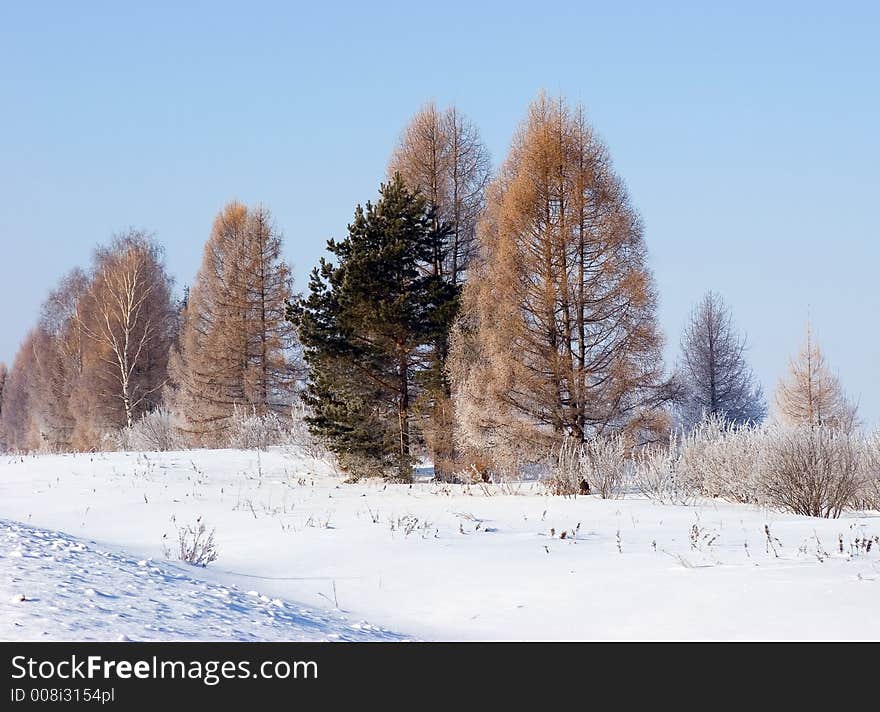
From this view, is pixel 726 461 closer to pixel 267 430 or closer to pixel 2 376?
pixel 267 430

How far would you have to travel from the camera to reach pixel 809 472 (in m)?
13.3

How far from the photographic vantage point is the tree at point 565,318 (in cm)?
1845

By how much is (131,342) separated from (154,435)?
9.42 meters

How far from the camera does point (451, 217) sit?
25.0m

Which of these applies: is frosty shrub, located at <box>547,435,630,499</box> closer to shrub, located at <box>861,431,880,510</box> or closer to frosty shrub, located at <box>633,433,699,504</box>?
frosty shrub, located at <box>633,433,699,504</box>

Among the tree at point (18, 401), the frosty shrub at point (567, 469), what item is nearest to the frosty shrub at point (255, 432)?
the frosty shrub at point (567, 469)

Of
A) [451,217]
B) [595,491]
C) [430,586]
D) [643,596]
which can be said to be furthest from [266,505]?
[451,217]

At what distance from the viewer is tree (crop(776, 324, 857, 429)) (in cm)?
3344

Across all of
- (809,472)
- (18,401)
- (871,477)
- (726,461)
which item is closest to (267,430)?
(726,461)

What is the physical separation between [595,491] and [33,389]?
46535mm

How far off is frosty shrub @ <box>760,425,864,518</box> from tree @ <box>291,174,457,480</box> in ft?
31.1
